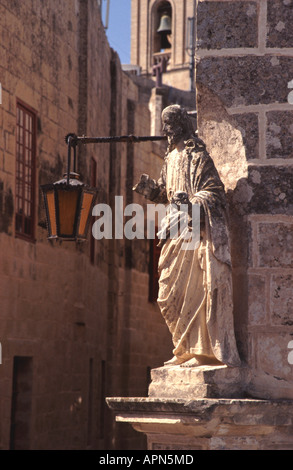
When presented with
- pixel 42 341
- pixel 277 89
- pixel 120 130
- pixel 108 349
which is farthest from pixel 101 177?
pixel 277 89

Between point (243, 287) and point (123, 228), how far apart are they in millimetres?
13227

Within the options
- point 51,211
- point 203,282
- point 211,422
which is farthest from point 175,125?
point 211,422

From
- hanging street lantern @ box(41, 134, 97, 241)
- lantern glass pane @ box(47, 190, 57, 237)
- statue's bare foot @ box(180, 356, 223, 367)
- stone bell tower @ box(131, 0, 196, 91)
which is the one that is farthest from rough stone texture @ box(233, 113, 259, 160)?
stone bell tower @ box(131, 0, 196, 91)

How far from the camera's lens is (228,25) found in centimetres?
546

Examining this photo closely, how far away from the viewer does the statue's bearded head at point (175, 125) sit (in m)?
5.53

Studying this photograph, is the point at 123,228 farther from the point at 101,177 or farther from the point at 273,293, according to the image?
the point at 273,293

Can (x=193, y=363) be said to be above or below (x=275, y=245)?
below

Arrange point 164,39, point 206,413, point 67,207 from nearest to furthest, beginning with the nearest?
point 206,413
point 67,207
point 164,39

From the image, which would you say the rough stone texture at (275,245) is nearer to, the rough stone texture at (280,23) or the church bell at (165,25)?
the rough stone texture at (280,23)

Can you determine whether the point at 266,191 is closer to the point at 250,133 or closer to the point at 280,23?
the point at 250,133

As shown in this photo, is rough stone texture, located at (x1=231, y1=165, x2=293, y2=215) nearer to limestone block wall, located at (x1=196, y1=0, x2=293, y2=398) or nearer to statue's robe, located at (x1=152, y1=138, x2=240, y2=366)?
limestone block wall, located at (x1=196, y1=0, x2=293, y2=398)

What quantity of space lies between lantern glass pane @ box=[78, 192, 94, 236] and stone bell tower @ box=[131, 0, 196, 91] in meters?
31.1

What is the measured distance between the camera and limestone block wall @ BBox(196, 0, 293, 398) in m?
5.26

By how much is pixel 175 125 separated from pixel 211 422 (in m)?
1.64
